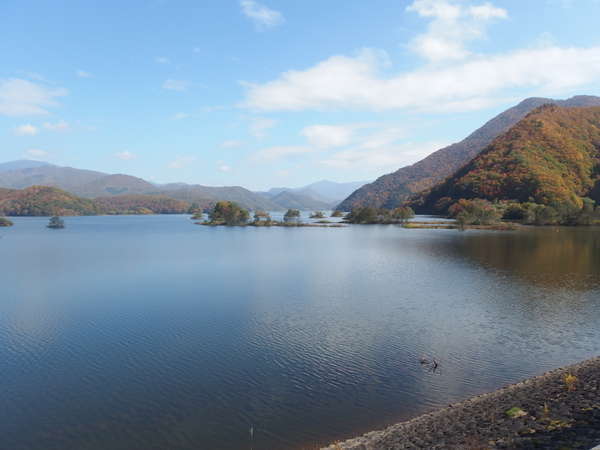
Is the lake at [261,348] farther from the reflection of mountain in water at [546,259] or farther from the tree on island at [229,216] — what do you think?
the tree on island at [229,216]

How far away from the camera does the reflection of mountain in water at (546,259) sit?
162 feet

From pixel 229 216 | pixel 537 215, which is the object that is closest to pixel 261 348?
pixel 229 216

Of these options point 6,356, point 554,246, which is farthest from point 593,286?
point 6,356

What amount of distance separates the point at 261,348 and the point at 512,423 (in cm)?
1555

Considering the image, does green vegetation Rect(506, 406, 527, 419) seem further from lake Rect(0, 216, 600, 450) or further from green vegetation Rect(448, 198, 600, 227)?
green vegetation Rect(448, 198, 600, 227)

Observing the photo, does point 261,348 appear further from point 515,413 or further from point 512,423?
point 512,423

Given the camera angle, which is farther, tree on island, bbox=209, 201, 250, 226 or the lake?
tree on island, bbox=209, 201, 250, 226

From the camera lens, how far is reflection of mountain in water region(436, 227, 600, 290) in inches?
1948

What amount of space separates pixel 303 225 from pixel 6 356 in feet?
511

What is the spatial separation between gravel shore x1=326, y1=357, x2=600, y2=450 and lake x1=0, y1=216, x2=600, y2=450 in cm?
151

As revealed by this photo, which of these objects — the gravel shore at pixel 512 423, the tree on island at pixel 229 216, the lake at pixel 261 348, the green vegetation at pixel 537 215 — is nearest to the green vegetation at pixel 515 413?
the gravel shore at pixel 512 423

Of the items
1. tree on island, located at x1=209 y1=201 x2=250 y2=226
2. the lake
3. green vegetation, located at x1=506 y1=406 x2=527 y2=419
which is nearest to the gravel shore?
green vegetation, located at x1=506 y1=406 x2=527 y2=419

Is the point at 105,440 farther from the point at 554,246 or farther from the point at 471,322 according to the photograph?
the point at 554,246

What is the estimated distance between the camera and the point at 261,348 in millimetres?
26156
